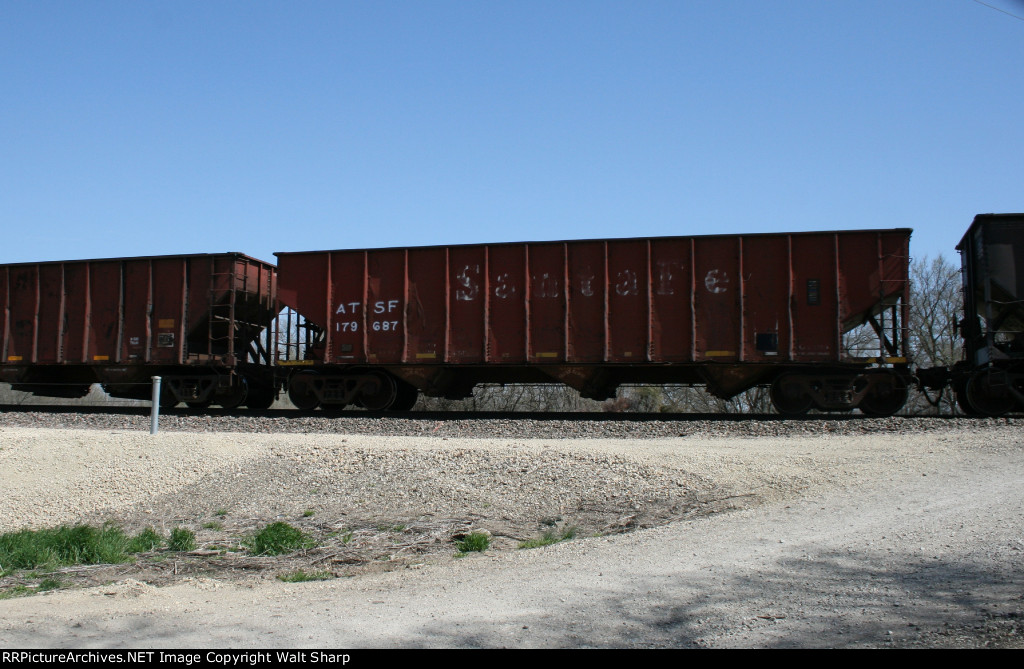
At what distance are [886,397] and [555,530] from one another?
31.9 ft

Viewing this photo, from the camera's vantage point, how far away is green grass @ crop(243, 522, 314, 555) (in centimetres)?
720

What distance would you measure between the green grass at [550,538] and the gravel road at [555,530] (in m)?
0.14

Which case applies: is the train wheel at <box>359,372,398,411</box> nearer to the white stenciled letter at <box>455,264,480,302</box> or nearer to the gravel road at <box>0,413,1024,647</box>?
the white stenciled letter at <box>455,264,480,302</box>

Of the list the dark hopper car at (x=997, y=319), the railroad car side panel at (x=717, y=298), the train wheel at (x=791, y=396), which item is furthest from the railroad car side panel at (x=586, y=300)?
the dark hopper car at (x=997, y=319)

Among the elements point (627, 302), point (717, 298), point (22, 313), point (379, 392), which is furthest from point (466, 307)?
point (22, 313)

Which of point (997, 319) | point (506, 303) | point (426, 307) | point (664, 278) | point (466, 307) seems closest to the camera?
point (997, 319)

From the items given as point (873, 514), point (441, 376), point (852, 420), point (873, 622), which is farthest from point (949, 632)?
point (441, 376)

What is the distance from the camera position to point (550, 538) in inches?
283

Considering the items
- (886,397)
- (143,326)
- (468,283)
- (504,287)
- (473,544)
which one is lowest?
(473,544)

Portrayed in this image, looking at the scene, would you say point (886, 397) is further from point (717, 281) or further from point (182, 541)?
point (182, 541)

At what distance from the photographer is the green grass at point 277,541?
7.20 m

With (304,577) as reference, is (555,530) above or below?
above

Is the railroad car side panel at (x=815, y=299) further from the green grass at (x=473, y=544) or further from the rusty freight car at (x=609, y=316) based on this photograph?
the green grass at (x=473, y=544)
